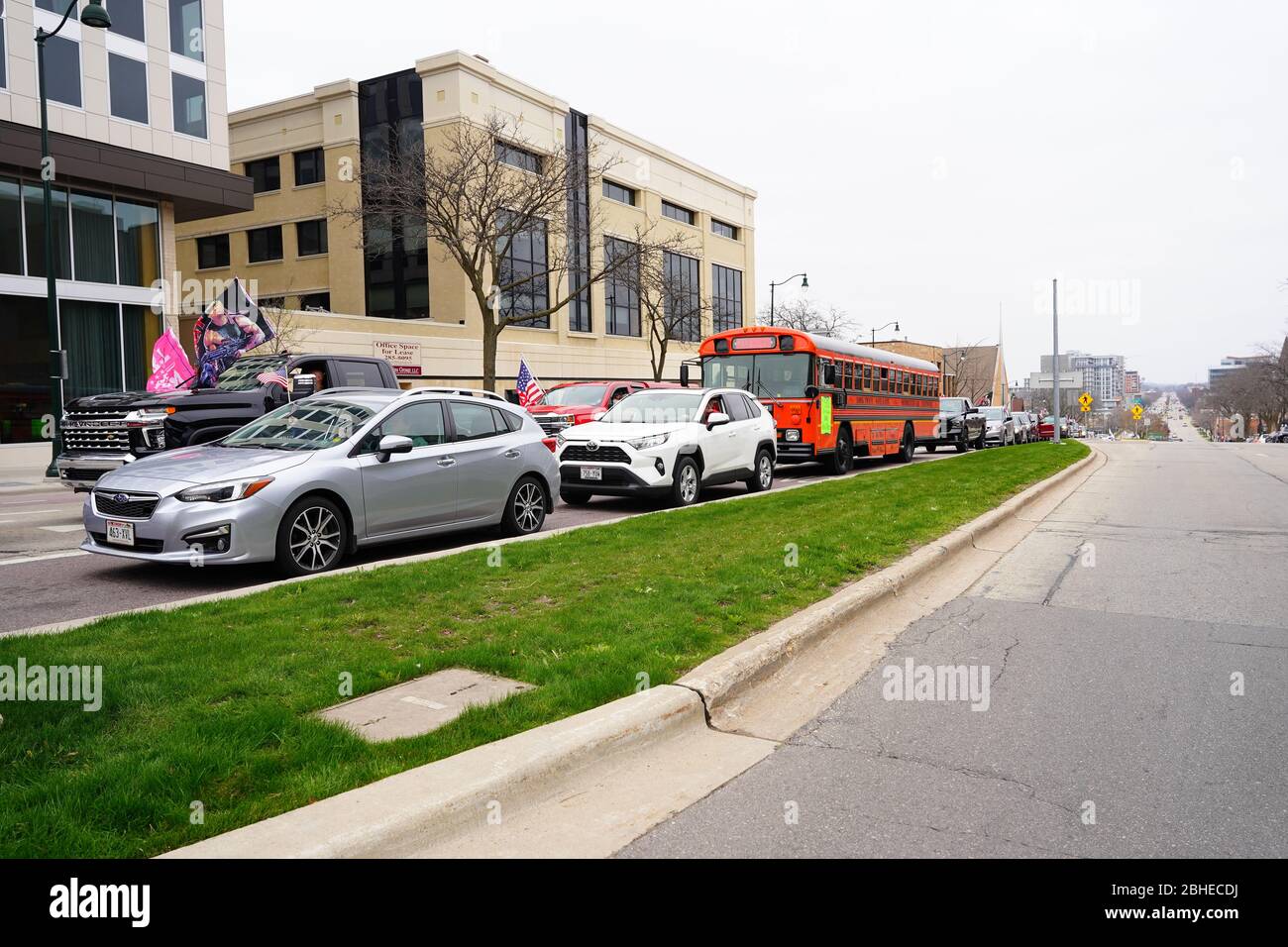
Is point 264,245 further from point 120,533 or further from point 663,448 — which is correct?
point 120,533

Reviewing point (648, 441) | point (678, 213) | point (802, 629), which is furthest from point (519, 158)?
point (802, 629)

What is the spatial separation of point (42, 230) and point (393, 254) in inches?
711

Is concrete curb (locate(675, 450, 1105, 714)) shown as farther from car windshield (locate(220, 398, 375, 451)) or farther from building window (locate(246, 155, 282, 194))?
building window (locate(246, 155, 282, 194))

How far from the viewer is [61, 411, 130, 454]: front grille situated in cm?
1268

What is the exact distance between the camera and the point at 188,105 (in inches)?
1128

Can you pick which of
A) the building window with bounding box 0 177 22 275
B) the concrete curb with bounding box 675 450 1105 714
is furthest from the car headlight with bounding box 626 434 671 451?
the building window with bounding box 0 177 22 275

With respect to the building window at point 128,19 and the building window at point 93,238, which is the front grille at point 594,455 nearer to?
the building window at point 93,238

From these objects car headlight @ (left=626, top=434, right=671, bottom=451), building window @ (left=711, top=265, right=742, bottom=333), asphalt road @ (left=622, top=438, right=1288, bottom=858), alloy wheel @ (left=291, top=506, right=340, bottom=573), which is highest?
building window @ (left=711, top=265, right=742, bottom=333)

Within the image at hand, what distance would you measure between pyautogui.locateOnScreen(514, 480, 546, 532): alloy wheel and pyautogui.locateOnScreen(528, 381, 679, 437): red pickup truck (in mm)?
7689

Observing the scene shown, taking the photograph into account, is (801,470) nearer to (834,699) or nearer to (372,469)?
(372,469)

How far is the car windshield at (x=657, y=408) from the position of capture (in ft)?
46.1

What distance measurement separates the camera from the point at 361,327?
113ft
